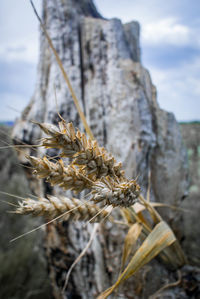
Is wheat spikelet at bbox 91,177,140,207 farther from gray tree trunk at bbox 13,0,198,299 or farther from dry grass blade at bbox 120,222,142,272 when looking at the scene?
gray tree trunk at bbox 13,0,198,299

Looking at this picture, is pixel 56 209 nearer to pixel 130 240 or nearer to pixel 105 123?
pixel 130 240

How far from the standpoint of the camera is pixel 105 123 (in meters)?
1.26

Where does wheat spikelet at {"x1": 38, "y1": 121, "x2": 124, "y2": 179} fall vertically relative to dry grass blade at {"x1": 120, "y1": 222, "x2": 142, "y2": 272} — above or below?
above

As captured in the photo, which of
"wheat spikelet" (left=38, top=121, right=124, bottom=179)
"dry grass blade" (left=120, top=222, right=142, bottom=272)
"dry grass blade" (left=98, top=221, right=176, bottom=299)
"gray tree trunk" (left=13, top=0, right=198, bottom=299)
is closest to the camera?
"wheat spikelet" (left=38, top=121, right=124, bottom=179)

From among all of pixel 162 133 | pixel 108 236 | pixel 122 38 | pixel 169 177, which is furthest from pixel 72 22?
pixel 108 236

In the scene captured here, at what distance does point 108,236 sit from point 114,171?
742 mm

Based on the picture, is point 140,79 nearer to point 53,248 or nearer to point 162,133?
point 162,133

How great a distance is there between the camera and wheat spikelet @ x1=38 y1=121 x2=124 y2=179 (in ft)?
1.44

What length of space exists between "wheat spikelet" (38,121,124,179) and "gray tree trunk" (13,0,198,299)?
24.5 inches

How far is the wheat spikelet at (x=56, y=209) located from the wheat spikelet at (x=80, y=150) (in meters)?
0.10

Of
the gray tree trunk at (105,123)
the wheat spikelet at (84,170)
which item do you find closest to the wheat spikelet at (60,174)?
the wheat spikelet at (84,170)

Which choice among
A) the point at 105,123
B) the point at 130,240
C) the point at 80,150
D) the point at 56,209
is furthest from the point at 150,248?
the point at 105,123

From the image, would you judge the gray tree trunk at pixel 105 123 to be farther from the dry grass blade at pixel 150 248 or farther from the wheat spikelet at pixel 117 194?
the wheat spikelet at pixel 117 194

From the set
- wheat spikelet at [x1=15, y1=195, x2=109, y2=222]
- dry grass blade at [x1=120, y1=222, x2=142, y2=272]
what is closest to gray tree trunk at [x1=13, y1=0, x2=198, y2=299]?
dry grass blade at [x1=120, y1=222, x2=142, y2=272]
